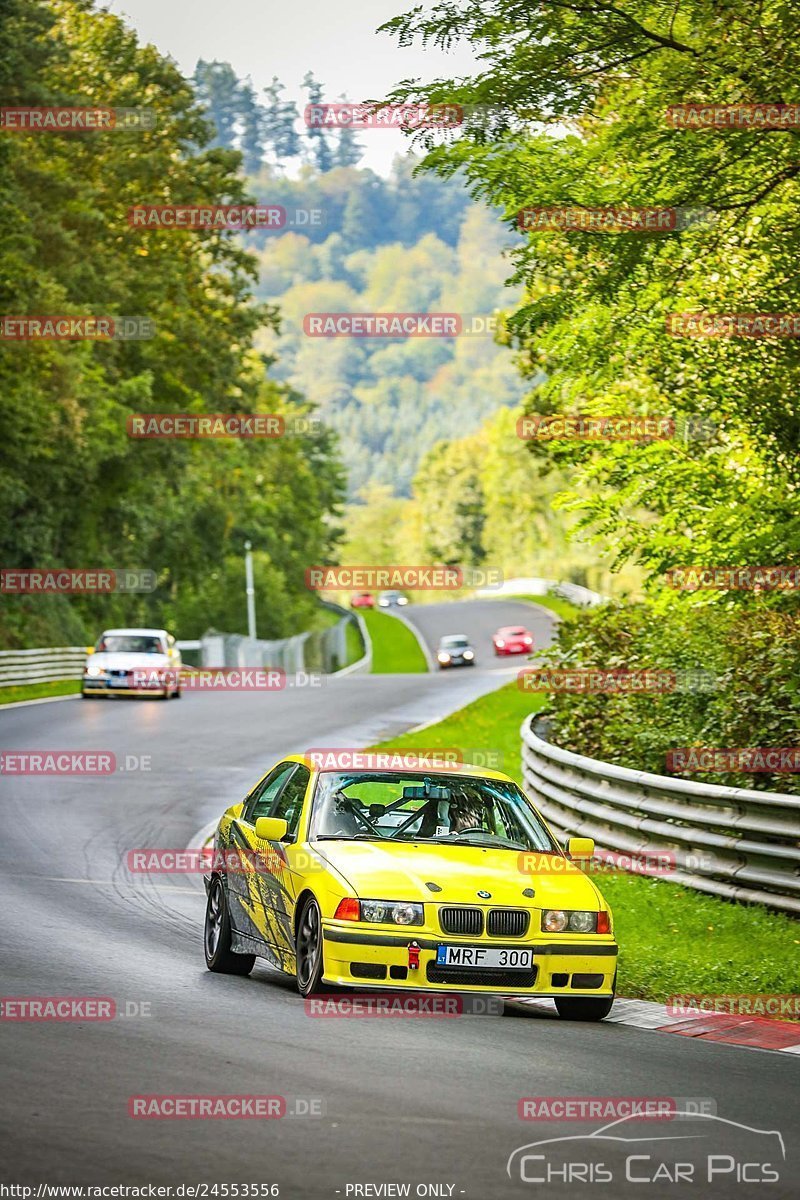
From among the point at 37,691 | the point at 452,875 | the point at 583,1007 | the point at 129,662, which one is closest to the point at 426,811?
the point at 452,875

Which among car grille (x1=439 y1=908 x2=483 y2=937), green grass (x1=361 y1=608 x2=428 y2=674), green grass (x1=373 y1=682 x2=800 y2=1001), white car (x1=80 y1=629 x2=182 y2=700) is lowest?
green grass (x1=361 y1=608 x2=428 y2=674)

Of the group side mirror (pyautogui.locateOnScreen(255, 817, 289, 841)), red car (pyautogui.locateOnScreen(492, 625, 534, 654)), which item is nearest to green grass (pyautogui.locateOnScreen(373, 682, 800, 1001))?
side mirror (pyautogui.locateOnScreen(255, 817, 289, 841))

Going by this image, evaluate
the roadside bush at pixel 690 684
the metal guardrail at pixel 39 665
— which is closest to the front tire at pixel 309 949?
the roadside bush at pixel 690 684

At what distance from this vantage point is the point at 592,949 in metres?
9.38

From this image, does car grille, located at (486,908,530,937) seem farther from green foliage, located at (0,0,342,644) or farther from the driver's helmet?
green foliage, located at (0,0,342,644)

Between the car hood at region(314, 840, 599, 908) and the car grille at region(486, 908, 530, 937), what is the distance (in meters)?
0.05

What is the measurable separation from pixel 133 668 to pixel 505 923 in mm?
32294

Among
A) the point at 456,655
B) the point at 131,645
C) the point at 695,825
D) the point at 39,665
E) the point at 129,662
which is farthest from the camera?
the point at 456,655

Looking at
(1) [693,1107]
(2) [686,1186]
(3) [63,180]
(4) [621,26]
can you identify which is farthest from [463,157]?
(3) [63,180]

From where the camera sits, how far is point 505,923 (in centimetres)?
925

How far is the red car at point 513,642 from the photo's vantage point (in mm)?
79812

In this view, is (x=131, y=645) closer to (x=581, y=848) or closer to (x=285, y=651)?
(x=581, y=848)

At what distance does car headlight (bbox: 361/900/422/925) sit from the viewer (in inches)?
361

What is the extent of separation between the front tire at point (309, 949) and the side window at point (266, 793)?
145 centimetres
